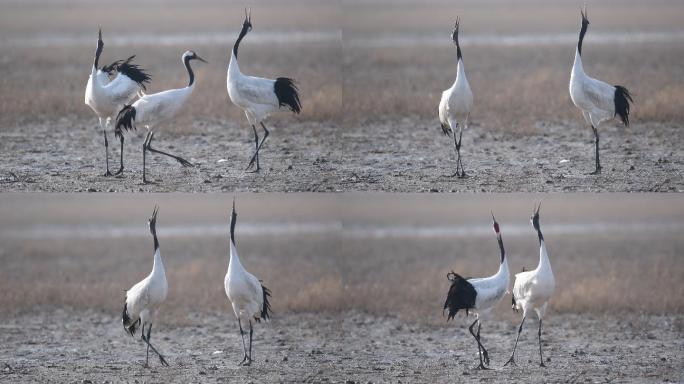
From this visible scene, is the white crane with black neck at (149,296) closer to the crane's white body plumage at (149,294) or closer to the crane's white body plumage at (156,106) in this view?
the crane's white body plumage at (149,294)

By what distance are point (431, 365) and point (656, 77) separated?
4.34m

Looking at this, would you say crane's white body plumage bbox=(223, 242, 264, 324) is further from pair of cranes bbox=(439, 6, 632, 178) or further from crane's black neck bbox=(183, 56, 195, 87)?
pair of cranes bbox=(439, 6, 632, 178)

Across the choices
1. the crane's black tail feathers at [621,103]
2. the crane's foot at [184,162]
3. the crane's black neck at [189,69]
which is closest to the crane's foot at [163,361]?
the crane's foot at [184,162]

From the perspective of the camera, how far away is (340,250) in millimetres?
11656

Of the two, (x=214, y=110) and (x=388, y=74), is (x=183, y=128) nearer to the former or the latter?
(x=214, y=110)

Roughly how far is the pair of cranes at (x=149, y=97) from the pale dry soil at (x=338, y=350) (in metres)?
1.28

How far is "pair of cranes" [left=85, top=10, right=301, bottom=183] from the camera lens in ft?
28.2

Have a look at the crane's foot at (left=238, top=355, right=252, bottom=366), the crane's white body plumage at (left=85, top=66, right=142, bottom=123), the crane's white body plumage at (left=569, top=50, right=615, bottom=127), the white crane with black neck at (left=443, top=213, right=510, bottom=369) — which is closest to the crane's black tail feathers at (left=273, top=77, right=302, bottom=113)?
the crane's white body plumage at (left=85, top=66, right=142, bottom=123)

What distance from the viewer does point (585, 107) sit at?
8.80 metres

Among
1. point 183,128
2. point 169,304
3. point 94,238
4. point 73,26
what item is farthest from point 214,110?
point 73,26

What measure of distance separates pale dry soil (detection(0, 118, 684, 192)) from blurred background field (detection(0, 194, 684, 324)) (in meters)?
0.33

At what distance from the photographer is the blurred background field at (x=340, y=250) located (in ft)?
35.0

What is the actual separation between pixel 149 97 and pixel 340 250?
3465 mm

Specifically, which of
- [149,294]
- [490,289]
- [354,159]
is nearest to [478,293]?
[490,289]
